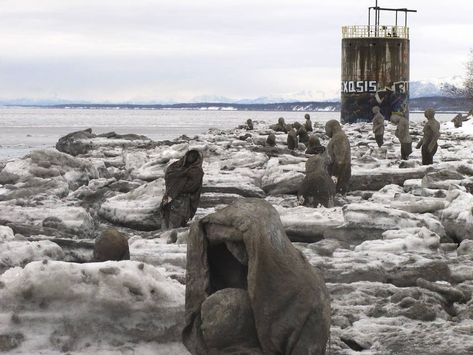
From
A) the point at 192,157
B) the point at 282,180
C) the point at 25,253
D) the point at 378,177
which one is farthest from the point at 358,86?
the point at 25,253

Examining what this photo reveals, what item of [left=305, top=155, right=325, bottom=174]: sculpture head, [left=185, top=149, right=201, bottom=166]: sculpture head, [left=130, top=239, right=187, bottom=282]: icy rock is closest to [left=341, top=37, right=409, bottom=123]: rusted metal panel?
[left=305, top=155, right=325, bottom=174]: sculpture head

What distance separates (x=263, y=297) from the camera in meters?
4.53

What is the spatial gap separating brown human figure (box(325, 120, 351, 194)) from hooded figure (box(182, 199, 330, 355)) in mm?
9120

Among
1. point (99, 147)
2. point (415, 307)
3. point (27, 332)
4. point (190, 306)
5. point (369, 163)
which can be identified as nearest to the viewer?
point (190, 306)

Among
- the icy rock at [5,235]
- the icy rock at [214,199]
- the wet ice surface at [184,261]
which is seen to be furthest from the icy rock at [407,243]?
the icy rock at [214,199]

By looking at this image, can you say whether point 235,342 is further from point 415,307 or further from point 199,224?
point 415,307

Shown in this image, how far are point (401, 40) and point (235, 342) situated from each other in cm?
4067

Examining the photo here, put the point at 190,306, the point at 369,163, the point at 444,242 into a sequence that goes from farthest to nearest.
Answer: the point at 369,163 < the point at 444,242 < the point at 190,306

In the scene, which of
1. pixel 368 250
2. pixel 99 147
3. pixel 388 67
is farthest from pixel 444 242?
pixel 388 67

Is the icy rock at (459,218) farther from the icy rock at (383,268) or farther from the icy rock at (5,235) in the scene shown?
the icy rock at (5,235)

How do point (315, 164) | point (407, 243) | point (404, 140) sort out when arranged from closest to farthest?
point (407, 243) → point (315, 164) → point (404, 140)

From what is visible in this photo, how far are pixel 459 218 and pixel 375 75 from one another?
3382cm

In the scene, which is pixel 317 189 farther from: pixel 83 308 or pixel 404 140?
pixel 404 140

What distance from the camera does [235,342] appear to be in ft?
15.4
